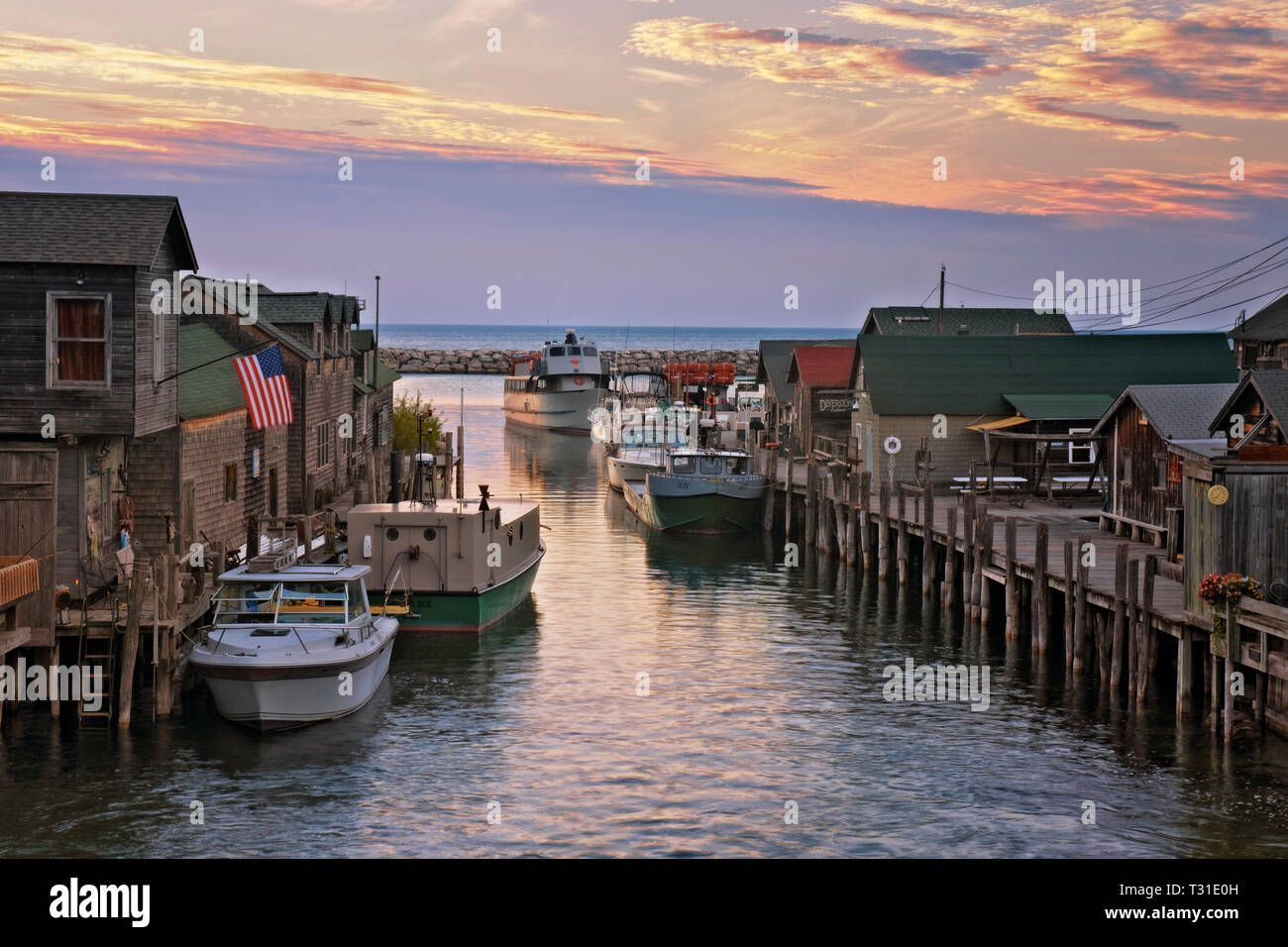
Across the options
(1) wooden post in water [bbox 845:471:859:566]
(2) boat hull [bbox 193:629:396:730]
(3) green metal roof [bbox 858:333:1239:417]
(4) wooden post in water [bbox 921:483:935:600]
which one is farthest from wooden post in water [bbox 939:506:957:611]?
(2) boat hull [bbox 193:629:396:730]

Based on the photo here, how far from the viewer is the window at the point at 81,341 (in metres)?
27.1

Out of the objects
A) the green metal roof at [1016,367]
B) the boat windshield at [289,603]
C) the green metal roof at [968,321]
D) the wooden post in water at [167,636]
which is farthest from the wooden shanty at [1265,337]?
the wooden post in water at [167,636]

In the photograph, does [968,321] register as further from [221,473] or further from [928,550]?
[221,473]

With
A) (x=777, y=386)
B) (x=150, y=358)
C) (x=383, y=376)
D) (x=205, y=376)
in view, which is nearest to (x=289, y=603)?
(x=150, y=358)

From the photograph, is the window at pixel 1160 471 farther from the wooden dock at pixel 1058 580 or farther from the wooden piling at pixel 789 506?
the wooden piling at pixel 789 506

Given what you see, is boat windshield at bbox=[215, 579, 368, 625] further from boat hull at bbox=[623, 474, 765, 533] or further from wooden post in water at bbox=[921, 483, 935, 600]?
boat hull at bbox=[623, 474, 765, 533]

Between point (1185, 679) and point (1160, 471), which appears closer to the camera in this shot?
point (1185, 679)

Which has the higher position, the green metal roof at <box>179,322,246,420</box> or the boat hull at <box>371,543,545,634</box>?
the green metal roof at <box>179,322,246,420</box>

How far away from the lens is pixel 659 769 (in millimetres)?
24516

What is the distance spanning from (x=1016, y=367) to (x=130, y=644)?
38.8 m

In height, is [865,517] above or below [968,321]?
below

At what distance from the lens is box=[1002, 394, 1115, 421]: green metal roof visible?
165 feet

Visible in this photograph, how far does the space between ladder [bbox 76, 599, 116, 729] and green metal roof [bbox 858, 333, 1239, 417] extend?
33.2 meters
